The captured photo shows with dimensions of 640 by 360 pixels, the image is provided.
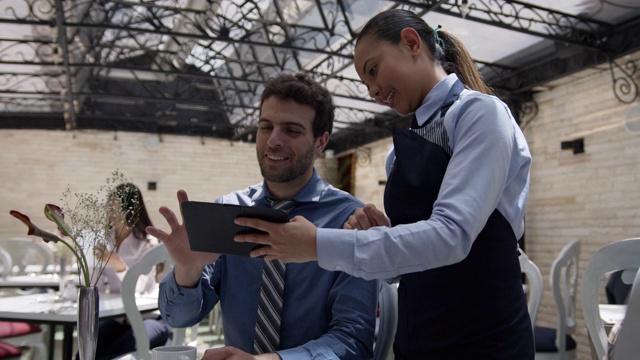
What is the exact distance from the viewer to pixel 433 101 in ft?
3.90

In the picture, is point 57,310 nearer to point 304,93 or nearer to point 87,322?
point 87,322

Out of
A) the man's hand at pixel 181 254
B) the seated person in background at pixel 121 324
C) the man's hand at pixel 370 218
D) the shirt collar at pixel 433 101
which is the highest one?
the shirt collar at pixel 433 101

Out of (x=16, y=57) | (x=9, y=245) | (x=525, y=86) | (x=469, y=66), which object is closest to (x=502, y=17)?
(x=525, y=86)

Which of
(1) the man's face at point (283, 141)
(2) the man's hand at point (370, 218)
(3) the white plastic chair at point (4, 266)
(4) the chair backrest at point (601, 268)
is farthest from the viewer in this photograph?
(3) the white plastic chair at point (4, 266)

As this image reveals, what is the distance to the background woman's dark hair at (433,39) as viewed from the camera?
122 cm

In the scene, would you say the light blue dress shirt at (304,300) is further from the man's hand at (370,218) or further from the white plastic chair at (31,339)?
the white plastic chair at (31,339)

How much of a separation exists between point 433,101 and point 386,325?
682 mm

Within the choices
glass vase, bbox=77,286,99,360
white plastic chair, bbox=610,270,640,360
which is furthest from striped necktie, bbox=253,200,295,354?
white plastic chair, bbox=610,270,640,360

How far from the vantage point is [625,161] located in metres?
6.51

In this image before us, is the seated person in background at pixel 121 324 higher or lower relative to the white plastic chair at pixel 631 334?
lower

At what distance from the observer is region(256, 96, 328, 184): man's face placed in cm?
181

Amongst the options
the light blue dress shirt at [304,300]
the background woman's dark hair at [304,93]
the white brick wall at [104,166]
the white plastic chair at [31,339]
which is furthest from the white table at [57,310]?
the white brick wall at [104,166]

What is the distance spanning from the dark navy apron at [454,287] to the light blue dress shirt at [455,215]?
6cm

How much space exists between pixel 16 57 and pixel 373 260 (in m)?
10.6
